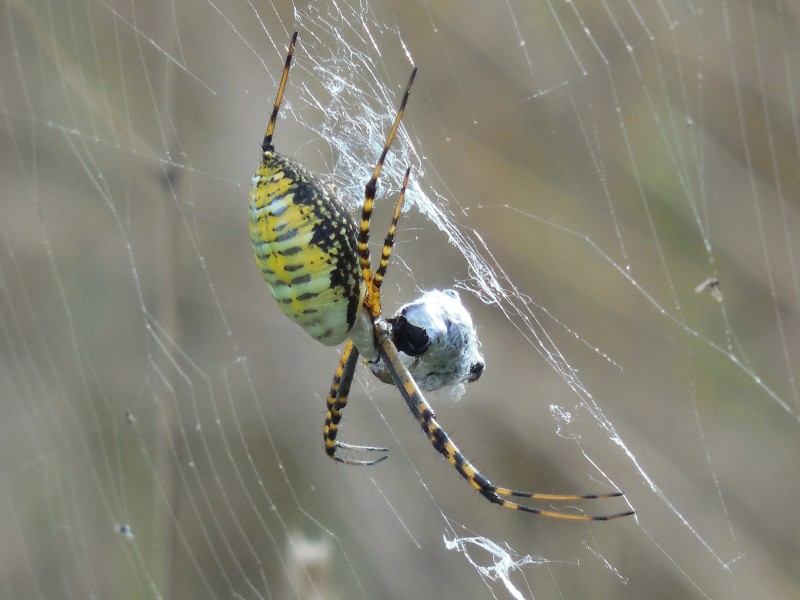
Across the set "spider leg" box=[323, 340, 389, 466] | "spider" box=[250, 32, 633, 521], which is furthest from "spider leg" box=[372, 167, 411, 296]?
"spider leg" box=[323, 340, 389, 466]

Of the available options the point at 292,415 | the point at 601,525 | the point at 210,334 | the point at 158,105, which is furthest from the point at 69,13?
the point at 601,525

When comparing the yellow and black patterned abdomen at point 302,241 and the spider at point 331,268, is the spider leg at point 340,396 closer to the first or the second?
the spider at point 331,268

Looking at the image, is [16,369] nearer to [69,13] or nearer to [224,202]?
[224,202]

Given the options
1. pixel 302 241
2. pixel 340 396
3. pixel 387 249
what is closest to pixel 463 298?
pixel 340 396

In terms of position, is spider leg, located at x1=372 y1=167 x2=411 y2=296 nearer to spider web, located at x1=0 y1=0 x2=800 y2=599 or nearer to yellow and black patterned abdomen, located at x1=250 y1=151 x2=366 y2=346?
yellow and black patterned abdomen, located at x1=250 y1=151 x2=366 y2=346

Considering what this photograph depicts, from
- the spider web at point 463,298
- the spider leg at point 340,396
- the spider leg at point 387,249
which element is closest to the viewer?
the spider leg at point 387,249

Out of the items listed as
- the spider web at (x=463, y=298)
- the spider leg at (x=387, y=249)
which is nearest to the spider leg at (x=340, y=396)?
the spider leg at (x=387, y=249)

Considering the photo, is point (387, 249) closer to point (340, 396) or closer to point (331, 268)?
point (331, 268)
